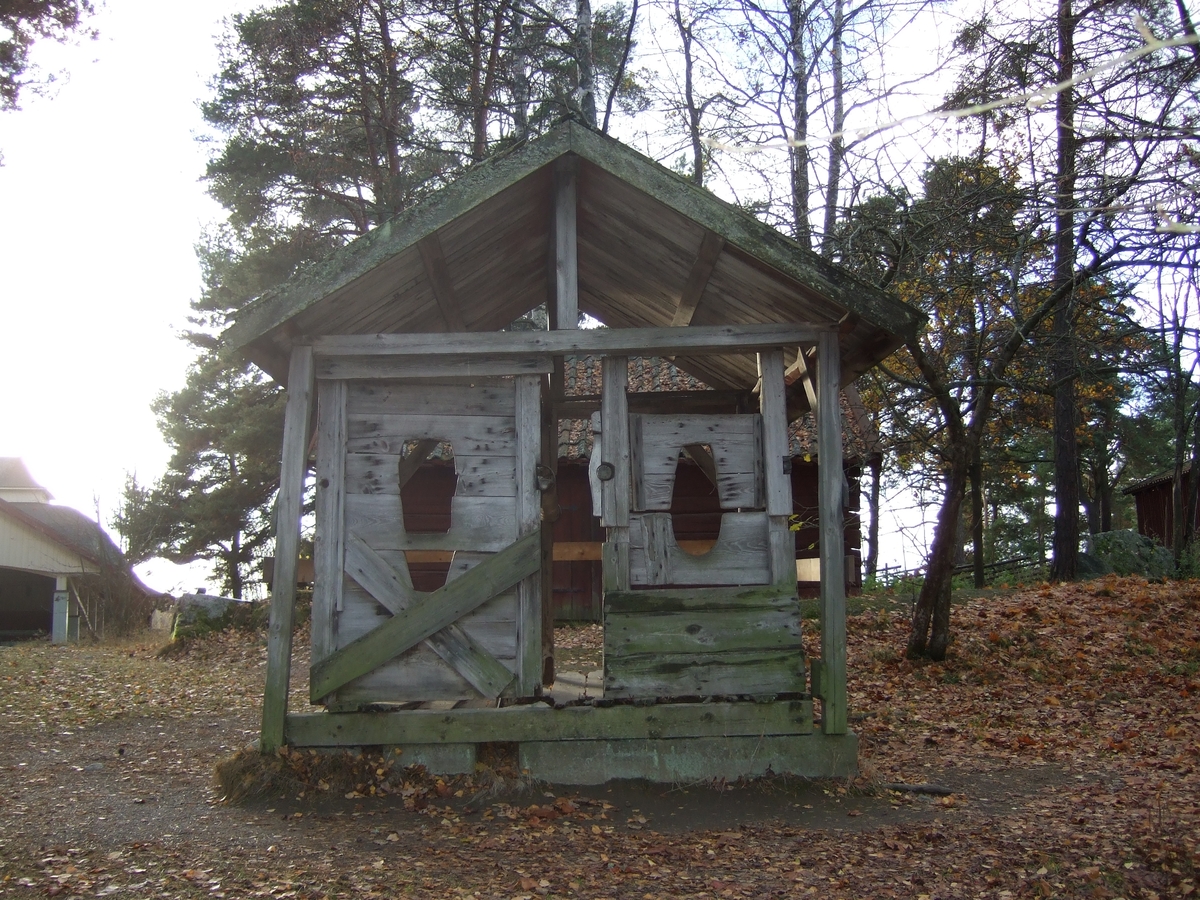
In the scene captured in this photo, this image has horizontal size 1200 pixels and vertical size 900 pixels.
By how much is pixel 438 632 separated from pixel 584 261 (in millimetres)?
3345

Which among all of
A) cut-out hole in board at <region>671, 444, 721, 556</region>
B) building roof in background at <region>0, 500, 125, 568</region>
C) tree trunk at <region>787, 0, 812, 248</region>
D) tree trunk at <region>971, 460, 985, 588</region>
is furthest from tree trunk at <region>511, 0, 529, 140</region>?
building roof in background at <region>0, 500, 125, 568</region>

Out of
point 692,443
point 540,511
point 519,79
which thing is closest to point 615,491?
point 540,511

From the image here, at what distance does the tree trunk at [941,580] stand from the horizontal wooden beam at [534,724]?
15.4ft

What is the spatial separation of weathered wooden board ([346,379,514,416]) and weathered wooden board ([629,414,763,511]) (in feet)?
3.22

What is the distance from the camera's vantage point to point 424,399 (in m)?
6.85

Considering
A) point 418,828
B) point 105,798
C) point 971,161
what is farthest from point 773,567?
point 971,161

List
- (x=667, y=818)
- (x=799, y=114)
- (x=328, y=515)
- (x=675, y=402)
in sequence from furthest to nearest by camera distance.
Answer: (x=799, y=114) → (x=675, y=402) → (x=328, y=515) → (x=667, y=818)

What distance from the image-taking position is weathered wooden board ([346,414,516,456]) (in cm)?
678

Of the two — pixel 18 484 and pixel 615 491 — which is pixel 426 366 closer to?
pixel 615 491

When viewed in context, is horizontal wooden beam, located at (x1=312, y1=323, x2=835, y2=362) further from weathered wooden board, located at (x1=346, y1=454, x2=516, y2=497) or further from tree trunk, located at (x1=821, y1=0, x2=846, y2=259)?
tree trunk, located at (x1=821, y1=0, x2=846, y2=259)

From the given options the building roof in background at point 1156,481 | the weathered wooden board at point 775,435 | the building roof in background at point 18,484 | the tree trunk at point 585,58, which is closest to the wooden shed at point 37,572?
the building roof in background at point 18,484

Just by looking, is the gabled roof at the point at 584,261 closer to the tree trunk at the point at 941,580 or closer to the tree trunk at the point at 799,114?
the tree trunk at the point at 941,580

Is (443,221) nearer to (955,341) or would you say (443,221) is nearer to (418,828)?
(418,828)

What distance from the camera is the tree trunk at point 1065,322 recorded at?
814 cm
